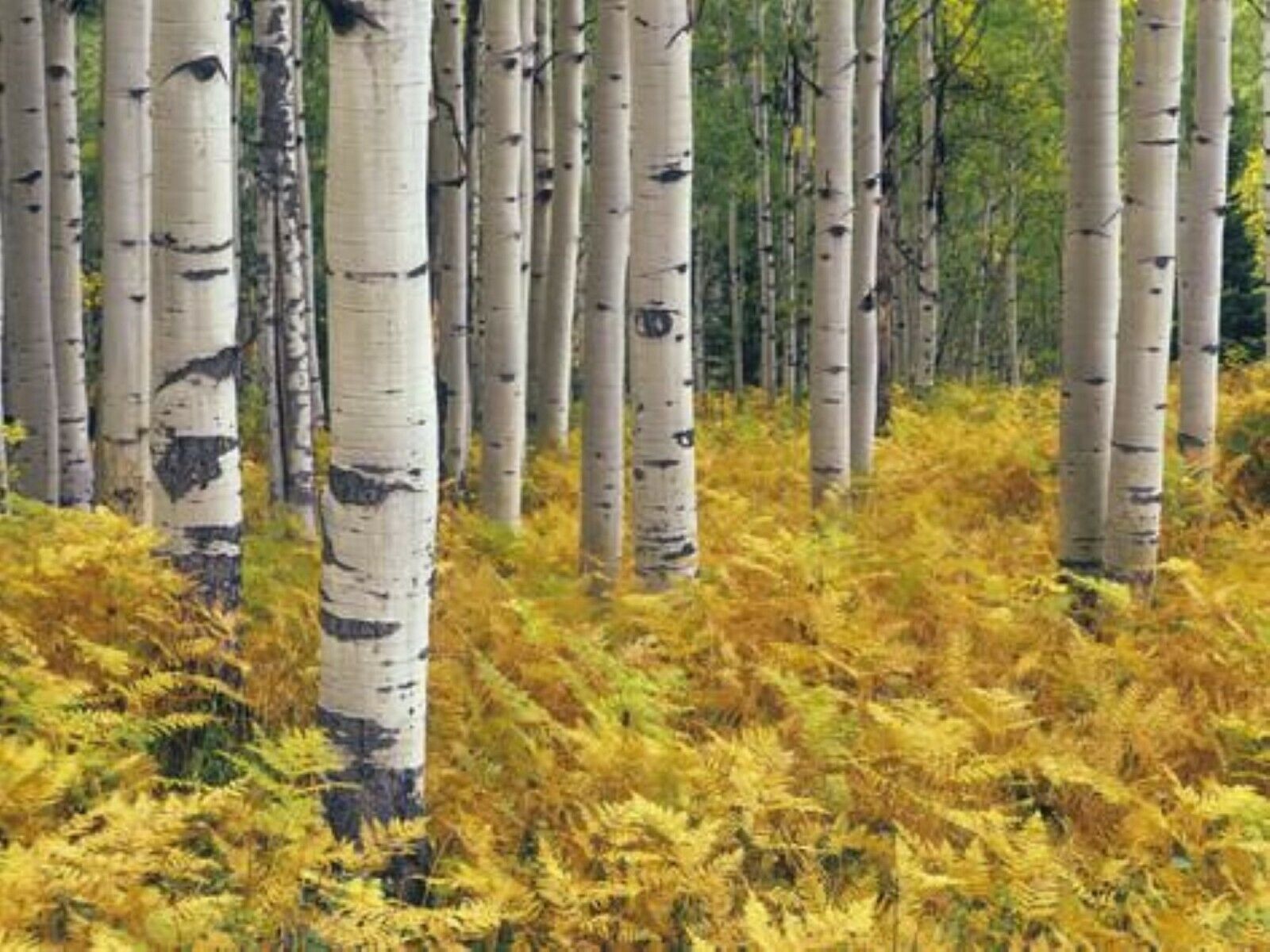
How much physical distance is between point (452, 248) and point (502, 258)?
6.53 feet

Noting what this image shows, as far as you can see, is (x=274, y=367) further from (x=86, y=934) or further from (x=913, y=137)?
(x=913, y=137)

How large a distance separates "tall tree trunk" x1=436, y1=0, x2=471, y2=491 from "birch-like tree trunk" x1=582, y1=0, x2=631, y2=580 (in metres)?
2.89

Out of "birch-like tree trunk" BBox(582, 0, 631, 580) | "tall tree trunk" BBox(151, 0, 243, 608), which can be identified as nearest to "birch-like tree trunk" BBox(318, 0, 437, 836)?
"tall tree trunk" BBox(151, 0, 243, 608)

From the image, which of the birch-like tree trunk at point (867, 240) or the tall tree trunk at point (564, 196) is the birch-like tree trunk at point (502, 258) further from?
the birch-like tree trunk at point (867, 240)

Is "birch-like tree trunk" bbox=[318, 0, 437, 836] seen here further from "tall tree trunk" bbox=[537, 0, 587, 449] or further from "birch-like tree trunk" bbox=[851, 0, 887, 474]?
"tall tree trunk" bbox=[537, 0, 587, 449]

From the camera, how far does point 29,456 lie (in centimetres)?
953

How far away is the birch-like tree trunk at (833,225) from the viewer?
9305 mm

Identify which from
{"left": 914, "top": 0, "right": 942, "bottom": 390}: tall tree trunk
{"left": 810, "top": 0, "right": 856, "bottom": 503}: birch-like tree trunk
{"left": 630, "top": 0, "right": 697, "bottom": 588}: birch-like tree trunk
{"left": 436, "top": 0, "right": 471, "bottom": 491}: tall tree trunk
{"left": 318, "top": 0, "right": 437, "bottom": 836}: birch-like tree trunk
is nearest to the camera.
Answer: {"left": 318, "top": 0, "right": 437, "bottom": 836}: birch-like tree trunk

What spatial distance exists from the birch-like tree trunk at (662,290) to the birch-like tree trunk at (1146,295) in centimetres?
227

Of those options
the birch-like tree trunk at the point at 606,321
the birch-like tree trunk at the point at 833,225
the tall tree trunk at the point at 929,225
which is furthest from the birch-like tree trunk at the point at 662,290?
the tall tree trunk at the point at 929,225

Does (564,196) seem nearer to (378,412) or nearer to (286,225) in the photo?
(286,225)

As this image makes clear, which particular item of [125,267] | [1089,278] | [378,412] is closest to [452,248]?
[125,267]

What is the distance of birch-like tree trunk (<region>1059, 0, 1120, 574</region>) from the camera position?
7.46m

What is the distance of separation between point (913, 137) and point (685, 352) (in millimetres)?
20274
